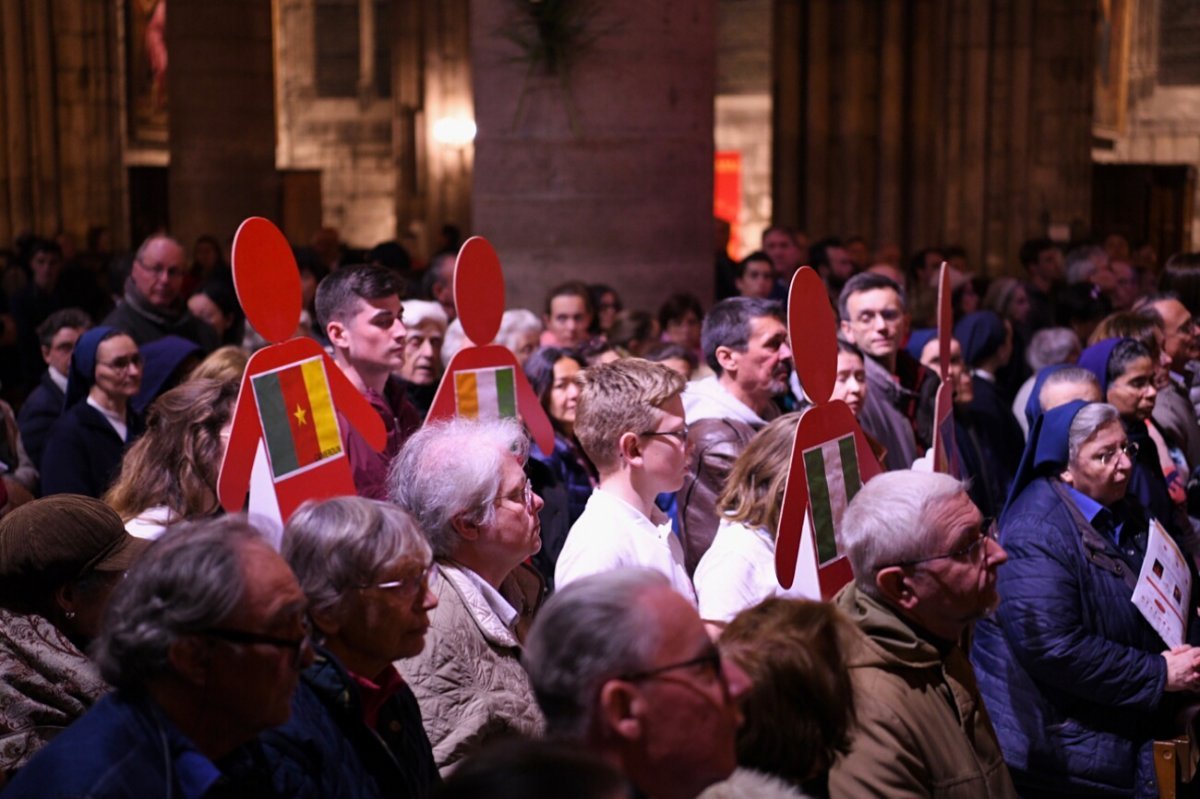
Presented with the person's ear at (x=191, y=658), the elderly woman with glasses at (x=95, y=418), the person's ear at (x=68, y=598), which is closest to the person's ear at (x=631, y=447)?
the person's ear at (x=68, y=598)

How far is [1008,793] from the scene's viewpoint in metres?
3.38

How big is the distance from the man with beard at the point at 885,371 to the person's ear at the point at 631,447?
6.14 feet

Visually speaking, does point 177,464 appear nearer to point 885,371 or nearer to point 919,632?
point 919,632

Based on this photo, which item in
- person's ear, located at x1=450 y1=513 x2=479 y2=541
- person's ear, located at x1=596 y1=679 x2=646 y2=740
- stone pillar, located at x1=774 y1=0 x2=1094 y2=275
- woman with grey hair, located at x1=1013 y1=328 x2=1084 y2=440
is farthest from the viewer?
stone pillar, located at x1=774 y1=0 x2=1094 y2=275

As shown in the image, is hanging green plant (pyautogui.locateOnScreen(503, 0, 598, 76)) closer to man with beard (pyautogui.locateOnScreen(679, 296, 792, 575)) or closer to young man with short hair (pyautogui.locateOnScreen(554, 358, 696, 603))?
man with beard (pyautogui.locateOnScreen(679, 296, 792, 575))

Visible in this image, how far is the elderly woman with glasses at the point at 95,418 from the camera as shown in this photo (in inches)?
238

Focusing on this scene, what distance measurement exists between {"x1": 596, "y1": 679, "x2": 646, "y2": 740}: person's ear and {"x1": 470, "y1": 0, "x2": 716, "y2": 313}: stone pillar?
624 centimetres

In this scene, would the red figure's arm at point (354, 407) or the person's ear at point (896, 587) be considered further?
Answer: the red figure's arm at point (354, 407)

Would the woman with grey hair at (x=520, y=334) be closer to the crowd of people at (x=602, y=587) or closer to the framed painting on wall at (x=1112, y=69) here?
the crowd of people at (x=602, y=587)

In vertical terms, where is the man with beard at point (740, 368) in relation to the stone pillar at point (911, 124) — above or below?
below

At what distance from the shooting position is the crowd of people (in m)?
2.48

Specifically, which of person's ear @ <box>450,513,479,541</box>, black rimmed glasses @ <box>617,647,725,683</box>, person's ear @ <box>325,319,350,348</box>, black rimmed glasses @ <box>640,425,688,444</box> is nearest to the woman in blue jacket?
person's ear @ <box>325,319,350,348</box>

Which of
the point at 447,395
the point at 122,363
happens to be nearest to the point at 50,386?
the point at 122,363

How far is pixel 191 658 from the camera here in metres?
2.55
